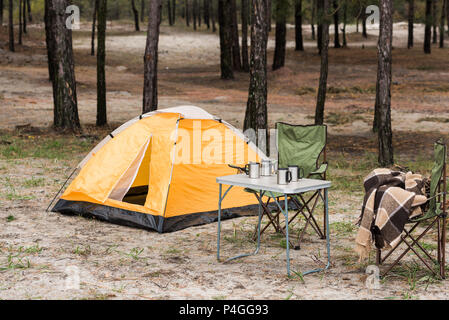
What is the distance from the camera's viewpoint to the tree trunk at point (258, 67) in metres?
10.6

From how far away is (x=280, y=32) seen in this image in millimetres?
26500

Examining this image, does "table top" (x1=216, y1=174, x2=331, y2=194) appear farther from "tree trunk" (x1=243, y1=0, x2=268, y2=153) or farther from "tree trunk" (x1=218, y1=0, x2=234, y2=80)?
"tree trunk" (x1=218, y1=0, x2=234, y2=80)

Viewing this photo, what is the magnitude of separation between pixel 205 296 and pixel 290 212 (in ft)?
10.5

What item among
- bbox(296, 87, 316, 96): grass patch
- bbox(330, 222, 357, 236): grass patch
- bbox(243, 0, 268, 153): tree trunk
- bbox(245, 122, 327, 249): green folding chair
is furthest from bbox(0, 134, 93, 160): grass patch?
bbox(296, 87, 316, 96): grass patch

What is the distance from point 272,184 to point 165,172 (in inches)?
82.0

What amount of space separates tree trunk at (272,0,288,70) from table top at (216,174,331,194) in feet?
64.3

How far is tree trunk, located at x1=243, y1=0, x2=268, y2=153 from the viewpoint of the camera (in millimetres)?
10570

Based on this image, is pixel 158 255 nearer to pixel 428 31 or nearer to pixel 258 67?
pixel 258 67

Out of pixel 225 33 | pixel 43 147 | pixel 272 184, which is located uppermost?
pixel 225 33

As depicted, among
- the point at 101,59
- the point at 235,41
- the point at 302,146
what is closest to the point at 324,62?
the point at 101,59

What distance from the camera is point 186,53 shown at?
35.3 meters

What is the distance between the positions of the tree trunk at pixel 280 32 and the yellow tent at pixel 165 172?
57.7 ft

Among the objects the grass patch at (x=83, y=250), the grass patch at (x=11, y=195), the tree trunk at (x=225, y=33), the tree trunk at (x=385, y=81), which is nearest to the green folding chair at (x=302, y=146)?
the grass patch at (x=83, y=250)

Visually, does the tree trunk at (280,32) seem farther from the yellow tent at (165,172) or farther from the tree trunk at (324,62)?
the yellow tent at (165,172)
